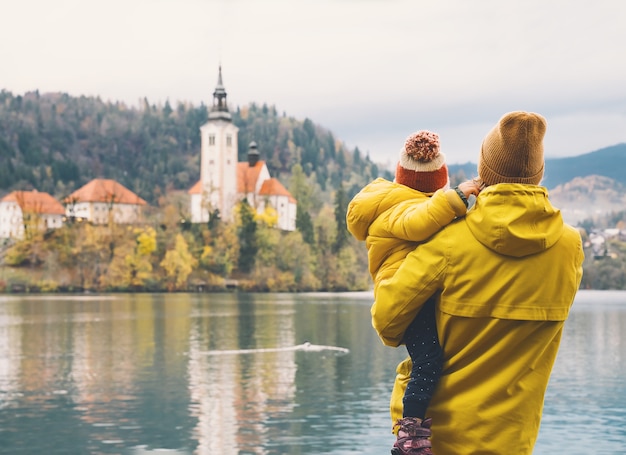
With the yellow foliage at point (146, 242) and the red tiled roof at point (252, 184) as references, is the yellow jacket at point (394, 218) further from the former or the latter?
the red tiled roof at point (252, 184)

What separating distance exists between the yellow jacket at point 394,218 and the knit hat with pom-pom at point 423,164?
4cm

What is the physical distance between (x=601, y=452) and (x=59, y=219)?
11047 centimetres

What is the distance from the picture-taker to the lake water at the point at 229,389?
21297mm

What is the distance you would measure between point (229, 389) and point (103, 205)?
101147mm

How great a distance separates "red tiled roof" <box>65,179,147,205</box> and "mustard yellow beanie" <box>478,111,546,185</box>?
119m

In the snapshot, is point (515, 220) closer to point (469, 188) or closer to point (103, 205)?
point (469, 188)

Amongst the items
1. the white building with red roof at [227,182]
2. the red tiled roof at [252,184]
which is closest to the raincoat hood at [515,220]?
the white building with red roof at [227,182]

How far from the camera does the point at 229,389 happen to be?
28.7m

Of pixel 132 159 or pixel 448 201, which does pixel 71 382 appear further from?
pixel 132 159

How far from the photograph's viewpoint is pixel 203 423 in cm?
2339

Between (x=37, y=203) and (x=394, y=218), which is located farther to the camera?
(x=37, y=203)

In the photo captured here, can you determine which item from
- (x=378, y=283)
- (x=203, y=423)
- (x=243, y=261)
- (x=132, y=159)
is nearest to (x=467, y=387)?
(x=378, y=283)

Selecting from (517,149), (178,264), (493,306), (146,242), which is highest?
(146,242)

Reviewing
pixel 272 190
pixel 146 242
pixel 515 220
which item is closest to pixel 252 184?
pixel 272 190
